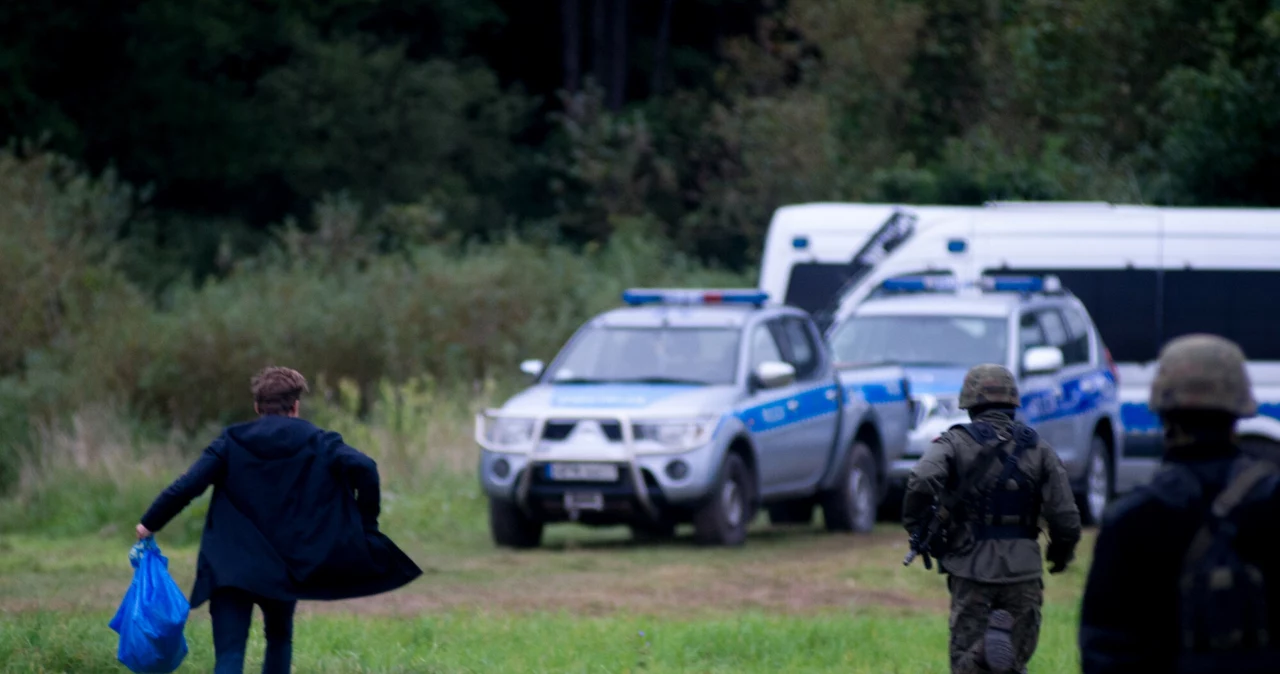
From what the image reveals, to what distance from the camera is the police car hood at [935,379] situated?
1619 cm

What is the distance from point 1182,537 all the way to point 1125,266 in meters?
14.5

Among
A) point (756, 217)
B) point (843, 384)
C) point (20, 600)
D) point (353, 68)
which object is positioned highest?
point (353, 68)

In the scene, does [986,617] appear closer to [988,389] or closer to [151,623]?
[988,389]

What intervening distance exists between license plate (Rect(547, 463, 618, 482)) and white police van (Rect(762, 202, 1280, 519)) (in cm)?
529

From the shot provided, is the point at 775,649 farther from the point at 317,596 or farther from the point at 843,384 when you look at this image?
the point at 843,384

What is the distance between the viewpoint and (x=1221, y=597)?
3.87 metres

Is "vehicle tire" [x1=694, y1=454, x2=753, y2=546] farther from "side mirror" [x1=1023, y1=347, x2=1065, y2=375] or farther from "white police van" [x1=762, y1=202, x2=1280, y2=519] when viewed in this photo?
"white police van" [x1=762, y1=202, x2=1280, y2=519]

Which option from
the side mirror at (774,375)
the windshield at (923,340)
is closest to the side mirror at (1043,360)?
the windshield at (923,340)

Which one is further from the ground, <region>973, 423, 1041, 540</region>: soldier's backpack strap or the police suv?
the police suv

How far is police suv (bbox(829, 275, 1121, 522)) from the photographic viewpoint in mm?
16125

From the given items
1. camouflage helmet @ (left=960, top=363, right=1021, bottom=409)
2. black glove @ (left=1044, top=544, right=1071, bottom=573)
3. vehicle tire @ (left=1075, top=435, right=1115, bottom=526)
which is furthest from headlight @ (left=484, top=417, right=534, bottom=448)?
black glove @ (left=1044, top=544, right=1071, bottom=573)

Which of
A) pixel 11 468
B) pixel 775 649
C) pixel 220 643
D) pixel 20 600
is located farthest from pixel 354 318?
pixel 220 643

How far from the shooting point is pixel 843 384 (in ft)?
52.0

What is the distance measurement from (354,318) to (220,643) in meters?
17.5
